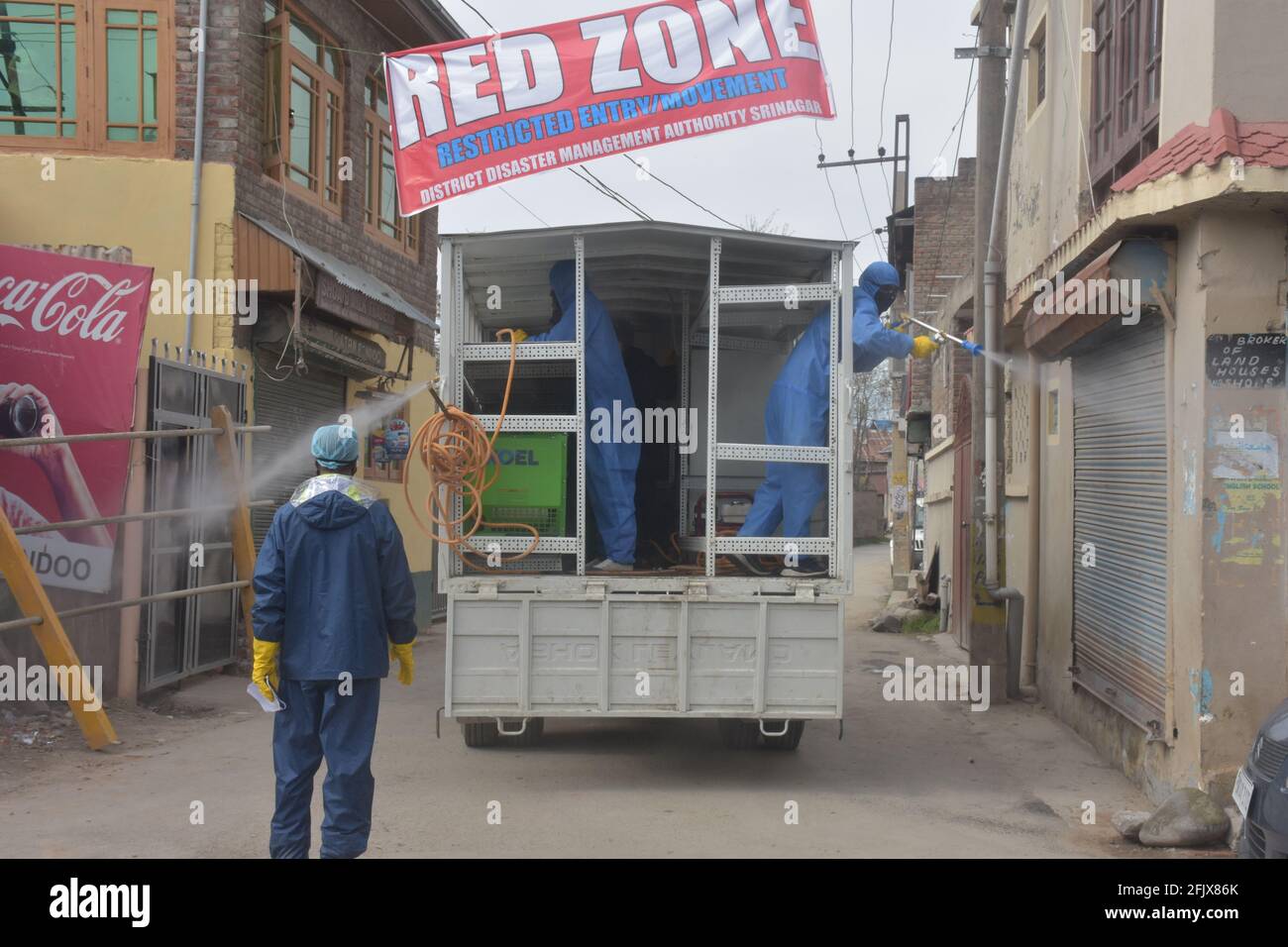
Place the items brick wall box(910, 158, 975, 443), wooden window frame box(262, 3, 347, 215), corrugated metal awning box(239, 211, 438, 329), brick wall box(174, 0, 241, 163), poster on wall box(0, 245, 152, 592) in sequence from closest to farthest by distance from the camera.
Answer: poster on wall box(0, 245, 152, 592)
brick wall box(174, 0, 241, 163)
corrugated metal awning box(239, 211, 438, 329)
wooden window frame box(262, 3, 347, 215)
brick wall box(910, 158, 975, 443)

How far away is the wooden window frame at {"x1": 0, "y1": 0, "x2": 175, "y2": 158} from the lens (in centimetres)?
1061

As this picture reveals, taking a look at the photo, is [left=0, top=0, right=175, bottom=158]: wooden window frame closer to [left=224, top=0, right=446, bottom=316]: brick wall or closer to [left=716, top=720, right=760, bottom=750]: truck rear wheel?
[left=224, top=0, right=446, bottom=316]: brick wall

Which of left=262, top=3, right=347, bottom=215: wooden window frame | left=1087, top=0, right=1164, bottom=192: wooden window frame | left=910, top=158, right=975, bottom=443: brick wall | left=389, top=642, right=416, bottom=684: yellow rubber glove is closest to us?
left=389, top=642, right=416, bottom=684: yellow rubber glove

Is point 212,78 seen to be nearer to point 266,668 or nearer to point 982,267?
point 982,267

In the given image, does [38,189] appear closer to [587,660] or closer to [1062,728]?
[587,660]

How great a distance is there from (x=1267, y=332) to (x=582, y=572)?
4066 millimetres

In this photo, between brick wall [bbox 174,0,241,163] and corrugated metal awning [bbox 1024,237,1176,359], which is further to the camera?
brick wall [bbox 174,0,241,163]

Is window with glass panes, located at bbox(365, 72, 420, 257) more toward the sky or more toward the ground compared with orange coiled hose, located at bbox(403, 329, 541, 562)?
more toward the sky

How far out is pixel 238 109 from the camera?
1083 centimetres

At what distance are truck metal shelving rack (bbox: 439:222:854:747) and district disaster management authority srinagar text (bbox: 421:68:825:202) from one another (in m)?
0.85

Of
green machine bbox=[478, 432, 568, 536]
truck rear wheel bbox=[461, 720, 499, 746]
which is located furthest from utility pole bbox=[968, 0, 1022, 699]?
green machine bbox=[478, 432, 568, 536]

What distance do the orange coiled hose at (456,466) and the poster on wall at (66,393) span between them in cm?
285
